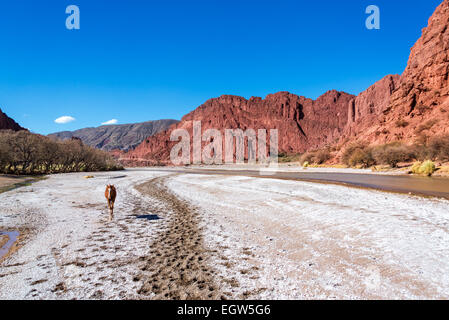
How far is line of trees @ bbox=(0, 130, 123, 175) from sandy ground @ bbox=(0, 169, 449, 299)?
113 feet

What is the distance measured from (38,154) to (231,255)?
47.5 m

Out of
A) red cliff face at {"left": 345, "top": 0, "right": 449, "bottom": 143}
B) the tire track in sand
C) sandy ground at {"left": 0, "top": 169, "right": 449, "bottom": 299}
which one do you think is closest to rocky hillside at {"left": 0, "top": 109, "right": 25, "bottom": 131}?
sandy ground at {"left": 0, "top": 169, "right": 449, "bottom": 299}

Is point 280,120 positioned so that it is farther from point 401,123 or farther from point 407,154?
point 407,154

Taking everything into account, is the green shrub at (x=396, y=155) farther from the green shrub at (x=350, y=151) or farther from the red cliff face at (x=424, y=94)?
the green shrub at (x=350, y=151)

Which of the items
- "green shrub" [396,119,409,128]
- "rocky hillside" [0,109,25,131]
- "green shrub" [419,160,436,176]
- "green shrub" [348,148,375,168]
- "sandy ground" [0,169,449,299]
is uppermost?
"rocky hillside" [0,109,25,131]

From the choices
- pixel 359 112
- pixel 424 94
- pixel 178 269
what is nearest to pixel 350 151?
pixel 424 94

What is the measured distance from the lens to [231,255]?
4.87m

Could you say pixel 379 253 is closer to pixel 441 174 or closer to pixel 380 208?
pixel 380 208

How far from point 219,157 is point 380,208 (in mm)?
108614

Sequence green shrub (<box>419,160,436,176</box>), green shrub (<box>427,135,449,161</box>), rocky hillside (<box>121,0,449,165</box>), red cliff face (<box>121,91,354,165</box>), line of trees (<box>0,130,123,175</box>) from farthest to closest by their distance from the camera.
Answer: red cliff face (<box>121,91,354,165</box>), rocky hillside (<box>121,0,449,165</box>), line of trees (<box>0,130,123,175</box>), green shrub (<box>427,135,449,161</box>), green shrub (<box>419,160,436,176</box>)

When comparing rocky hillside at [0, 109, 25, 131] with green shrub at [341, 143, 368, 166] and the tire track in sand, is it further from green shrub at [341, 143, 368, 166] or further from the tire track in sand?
green shrub at [341, 143, 368, 166]

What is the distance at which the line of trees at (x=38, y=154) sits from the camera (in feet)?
108

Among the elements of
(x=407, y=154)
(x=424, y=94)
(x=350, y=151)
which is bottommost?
(x=407, y=154)

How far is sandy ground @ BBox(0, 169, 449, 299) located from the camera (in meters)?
3.42
